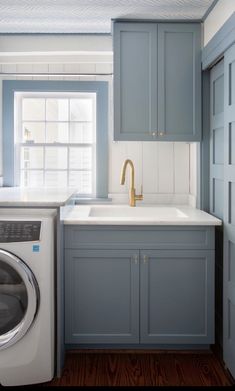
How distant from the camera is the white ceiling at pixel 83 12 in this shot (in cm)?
298

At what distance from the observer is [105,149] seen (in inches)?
149

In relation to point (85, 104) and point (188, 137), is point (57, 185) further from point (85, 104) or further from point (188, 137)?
A: point (188, 137)

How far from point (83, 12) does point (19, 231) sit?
1.69 metres

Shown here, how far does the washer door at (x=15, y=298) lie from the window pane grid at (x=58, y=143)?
1.48 metres

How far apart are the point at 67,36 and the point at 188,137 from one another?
1.37 metres

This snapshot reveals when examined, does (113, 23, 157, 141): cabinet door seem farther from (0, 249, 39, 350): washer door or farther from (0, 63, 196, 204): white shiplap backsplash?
(0, 249, 39, 350): washer door

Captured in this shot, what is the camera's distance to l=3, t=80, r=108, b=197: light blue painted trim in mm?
3744

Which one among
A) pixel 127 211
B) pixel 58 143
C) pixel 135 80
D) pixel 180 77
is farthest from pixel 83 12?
pixel 127 211

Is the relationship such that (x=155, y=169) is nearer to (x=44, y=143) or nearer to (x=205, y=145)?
(x=205, y=145)

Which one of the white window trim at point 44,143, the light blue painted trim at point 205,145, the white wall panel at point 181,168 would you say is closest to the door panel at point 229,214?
the light blue painted trim at point 205,145

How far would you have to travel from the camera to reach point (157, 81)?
331cm

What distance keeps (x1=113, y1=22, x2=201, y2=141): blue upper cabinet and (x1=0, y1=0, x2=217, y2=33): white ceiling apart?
13cm

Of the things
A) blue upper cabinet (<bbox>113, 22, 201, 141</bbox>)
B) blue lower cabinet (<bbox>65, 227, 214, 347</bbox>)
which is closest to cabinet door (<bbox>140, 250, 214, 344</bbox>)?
blue lower cabinet (<bbox>65, 227, 214, 347</bbox>)

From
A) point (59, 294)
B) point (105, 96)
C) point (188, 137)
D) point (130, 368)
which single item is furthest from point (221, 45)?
point (130, 368)
